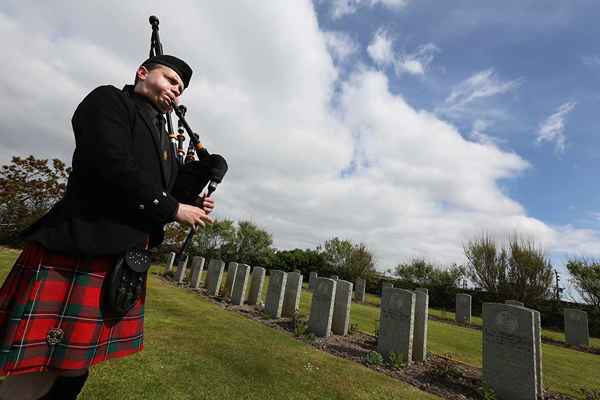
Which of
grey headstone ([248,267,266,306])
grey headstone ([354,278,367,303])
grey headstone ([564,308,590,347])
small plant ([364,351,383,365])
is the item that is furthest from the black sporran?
grey headstone ([354,278,367,303])

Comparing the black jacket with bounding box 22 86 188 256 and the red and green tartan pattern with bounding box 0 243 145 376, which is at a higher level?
the black jacket with bounding box 22 86 188 256

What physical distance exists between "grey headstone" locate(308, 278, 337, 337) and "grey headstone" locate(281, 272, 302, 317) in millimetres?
1625

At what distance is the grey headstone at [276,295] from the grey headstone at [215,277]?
4210 millimetres

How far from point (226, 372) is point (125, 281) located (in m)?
3.22

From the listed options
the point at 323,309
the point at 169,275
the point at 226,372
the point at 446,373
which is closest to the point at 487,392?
the point at 446,373

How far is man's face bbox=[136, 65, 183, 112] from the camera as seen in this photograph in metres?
1.79

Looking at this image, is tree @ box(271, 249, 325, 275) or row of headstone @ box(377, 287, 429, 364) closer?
row of headstone @ box(377, 287, 429, 364)

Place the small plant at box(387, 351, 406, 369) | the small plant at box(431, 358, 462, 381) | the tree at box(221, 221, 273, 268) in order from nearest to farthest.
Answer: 1. the small plant at box(431, 358, 462, 381)
2. the small plant at box(387, 351, 406, 369)
3. the tree at box(221, 221, 273, 268)

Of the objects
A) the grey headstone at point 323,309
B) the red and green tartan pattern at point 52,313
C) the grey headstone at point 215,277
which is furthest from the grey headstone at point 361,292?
the red and green tartan pattern at point 52,313

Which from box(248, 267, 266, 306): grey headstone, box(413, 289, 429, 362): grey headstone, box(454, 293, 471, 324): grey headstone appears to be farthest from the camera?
box(454, 293, 471, 324): grey headstone

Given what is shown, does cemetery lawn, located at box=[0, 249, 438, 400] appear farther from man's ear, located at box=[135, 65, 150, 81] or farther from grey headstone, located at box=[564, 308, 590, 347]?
grey headstone, located at box=[564, 308, 590, 347]

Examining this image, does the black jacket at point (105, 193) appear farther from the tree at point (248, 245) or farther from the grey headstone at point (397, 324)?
the tree at point (248, 245)

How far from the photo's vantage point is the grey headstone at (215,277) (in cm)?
1302

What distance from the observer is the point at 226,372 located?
3918 millimetres
